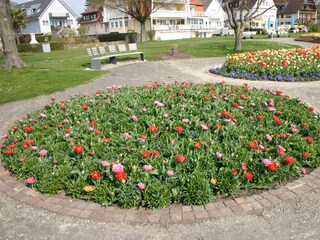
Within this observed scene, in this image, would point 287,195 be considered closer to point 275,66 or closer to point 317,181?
point 317,181

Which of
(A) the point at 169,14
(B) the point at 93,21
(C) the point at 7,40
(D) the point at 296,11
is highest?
(D) the point at 296,11

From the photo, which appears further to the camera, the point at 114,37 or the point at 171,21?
the point at 171,21

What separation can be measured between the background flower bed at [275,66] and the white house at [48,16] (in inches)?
2125

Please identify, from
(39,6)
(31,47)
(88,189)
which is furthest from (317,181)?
(39,6)

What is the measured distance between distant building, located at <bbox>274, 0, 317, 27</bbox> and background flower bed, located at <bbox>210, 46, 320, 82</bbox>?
253 ft

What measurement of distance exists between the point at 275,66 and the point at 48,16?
59589 mm

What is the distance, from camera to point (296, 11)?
80125mm

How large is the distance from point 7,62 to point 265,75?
1189cm

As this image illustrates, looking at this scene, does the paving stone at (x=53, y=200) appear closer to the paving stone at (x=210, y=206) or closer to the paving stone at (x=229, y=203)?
the paving stone at (x=210, y=206)

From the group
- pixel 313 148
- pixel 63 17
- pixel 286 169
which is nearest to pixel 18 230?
pixel 286 169

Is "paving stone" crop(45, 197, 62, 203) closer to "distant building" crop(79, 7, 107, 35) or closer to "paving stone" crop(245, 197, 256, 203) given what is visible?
"paving stone" crop(245, 197, 256, 203)

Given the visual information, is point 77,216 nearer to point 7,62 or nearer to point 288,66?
point 288,66

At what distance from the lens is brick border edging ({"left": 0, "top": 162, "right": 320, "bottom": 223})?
3107 mm

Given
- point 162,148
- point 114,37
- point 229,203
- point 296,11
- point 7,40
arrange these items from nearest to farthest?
point 229,203
point 162,148
point 7,40
point 114,37
point 296,11
